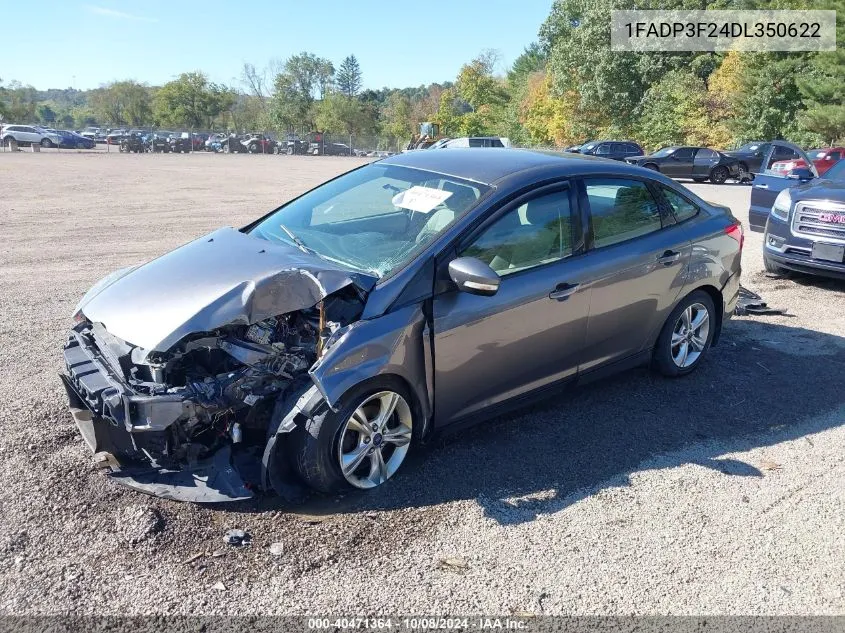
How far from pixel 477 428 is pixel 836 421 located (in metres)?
2.51

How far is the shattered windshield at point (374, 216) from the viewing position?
154 inches

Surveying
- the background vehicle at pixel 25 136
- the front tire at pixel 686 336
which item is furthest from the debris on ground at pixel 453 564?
the background vehicle at pixel 25 136

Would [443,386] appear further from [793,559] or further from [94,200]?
[94,200]

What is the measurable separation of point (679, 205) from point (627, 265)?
0.97 metres

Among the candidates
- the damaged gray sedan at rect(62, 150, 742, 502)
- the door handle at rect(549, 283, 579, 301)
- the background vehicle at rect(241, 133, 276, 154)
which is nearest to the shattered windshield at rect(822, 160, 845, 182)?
the damaged gray sedan at rect(62, 150, 742, 502)

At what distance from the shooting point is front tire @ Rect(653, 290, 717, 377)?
5055 mm

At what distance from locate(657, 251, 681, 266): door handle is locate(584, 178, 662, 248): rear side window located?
0.19m

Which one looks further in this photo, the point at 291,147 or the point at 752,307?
the point at 291,147

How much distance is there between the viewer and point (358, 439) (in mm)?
3559

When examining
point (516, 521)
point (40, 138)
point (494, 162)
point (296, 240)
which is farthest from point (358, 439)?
point (40, 138)

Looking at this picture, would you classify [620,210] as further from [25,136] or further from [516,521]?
[25,136]

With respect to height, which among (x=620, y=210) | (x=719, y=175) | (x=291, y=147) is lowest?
(x=620, y=210)

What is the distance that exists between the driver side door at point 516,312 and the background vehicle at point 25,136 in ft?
176

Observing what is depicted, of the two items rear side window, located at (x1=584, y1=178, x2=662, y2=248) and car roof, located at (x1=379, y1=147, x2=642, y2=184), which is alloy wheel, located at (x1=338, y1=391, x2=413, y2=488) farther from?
rear side window, located at (x1=584, y1=178, x2=662, y2=248)
